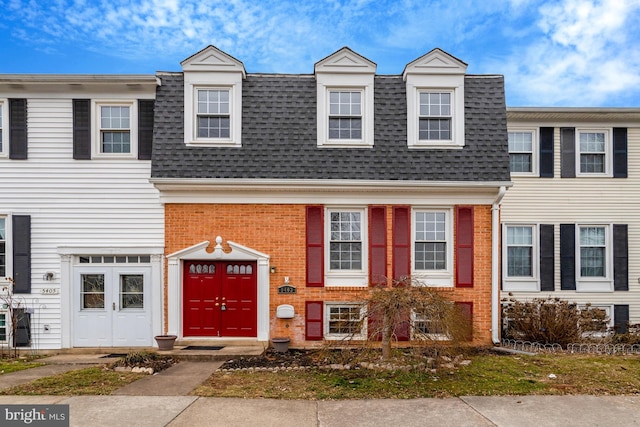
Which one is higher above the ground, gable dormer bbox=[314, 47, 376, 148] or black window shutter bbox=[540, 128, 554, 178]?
gable dormer bbox=[314, 47, 376, 148]

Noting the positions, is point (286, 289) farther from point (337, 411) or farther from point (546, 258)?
point (546, 258)

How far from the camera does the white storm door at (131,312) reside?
1009 cm

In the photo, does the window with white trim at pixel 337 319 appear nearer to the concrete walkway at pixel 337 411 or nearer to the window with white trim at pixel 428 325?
the window with white trim at pixel 428 325

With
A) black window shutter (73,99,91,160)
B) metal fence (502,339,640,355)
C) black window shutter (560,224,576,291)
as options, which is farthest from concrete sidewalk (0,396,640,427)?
black window shutter (560,224,576,291)

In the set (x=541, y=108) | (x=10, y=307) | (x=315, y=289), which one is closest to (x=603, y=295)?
(x=541, y=108)

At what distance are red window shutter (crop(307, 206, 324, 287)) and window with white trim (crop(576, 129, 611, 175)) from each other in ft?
27.4

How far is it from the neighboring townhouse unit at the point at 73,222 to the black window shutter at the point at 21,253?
0.08 ft

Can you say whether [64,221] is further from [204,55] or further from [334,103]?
[334,103]

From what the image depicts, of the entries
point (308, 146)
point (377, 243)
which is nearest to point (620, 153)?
point (377, 243)

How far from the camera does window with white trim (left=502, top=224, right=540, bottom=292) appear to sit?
12.3 metres

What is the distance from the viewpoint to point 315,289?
10.2 m

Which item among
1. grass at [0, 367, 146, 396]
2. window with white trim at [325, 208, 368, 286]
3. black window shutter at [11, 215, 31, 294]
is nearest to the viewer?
grass at [0, 367, 146, 396]

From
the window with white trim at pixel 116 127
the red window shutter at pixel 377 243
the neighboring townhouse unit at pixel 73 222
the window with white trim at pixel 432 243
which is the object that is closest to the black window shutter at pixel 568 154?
the window with white trim at pixel 432 243

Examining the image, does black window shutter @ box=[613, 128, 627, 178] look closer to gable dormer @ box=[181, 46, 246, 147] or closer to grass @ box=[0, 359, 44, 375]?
gable dormer @ box=[181, 46, 246, 147]
